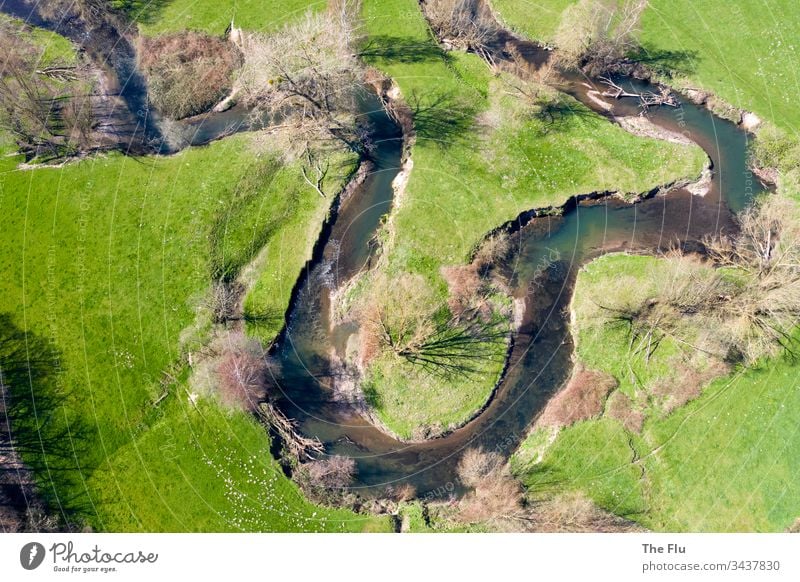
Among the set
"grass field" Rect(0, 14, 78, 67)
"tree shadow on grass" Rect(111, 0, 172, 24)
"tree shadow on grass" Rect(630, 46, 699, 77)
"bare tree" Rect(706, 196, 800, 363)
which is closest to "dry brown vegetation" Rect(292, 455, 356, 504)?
"bare tree" Rect(706, 196, 800, 363)

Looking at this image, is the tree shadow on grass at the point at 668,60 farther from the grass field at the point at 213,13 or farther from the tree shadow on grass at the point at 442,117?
the grass field at the point at 213,13

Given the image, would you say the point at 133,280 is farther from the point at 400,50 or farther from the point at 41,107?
the point at 400,50

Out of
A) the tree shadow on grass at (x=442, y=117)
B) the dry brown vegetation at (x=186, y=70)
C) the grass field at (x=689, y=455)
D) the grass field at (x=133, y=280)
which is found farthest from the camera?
the dry brown vegetation at (x=186, y=70)

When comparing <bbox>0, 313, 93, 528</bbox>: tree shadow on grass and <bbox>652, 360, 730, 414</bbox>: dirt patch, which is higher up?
<bbox>652, 360, 730, 414</bbox>: dirt patch

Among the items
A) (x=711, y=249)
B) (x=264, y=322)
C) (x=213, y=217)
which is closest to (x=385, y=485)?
(x=264, y=322)

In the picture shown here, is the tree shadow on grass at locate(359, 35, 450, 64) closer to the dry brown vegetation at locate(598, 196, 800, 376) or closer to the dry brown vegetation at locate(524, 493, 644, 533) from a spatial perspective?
the dry brown vegetation at locate(598, 196, 800, 376)

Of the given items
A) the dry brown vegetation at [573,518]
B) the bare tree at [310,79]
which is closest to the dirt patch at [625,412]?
the dry brown vegetation at [573,518]

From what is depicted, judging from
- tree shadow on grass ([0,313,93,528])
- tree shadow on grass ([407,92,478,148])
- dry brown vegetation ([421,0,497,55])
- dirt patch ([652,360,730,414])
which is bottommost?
tree shadow on grass ([0,313,93,528])
